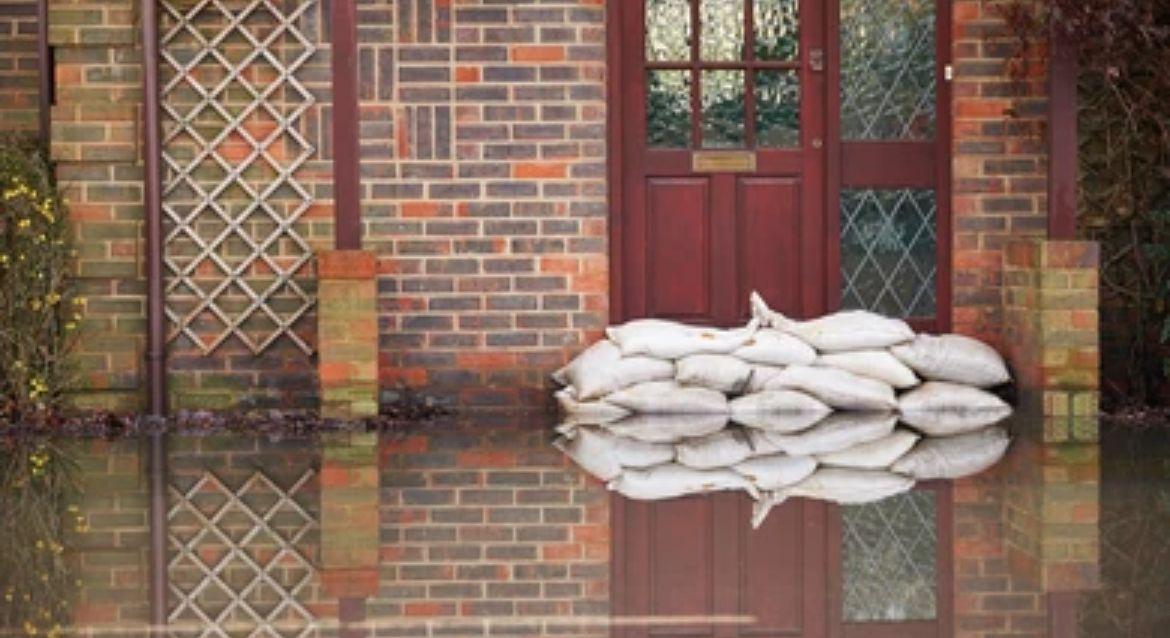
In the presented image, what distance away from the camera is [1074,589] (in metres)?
7.03

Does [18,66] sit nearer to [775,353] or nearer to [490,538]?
[775,353]

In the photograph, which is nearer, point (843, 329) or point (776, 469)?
point (776, 469)

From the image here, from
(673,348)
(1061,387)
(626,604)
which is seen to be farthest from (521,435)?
(626,604)

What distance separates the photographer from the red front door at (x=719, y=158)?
1239cm

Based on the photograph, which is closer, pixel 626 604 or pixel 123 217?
pixel 626 604

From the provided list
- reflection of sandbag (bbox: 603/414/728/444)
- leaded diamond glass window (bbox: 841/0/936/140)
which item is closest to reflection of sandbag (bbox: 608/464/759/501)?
reflection of sandbag (bbox: 603/414/728/444)

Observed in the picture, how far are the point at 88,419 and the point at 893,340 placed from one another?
12.3ft

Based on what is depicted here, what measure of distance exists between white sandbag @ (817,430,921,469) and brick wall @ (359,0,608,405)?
1911mm

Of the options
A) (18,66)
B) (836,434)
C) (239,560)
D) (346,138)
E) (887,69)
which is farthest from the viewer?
(18,66)

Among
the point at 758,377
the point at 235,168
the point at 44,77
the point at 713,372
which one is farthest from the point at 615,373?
the point at 44,77

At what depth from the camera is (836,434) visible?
1103cm

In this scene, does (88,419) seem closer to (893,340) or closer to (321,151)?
(321,151)

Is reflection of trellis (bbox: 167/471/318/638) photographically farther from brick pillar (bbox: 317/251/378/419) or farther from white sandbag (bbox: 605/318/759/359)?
white sandbag (bbox: 605/318/759/359)

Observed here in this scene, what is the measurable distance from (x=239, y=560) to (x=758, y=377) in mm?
4468
